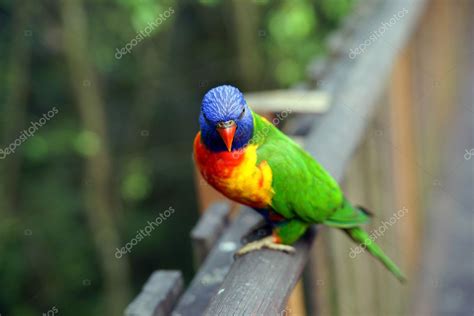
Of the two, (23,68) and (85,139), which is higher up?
(23,68)

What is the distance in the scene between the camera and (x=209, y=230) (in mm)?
1689

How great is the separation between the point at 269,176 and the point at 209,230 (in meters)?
0.26

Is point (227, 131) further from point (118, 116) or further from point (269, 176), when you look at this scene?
point (118, 116)

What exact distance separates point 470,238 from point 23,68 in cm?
336

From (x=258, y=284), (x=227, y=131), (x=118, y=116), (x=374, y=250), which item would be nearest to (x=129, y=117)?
(x=118, y=116)

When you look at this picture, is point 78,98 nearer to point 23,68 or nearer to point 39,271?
point 23,68

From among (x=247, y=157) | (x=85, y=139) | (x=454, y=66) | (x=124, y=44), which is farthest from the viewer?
(x=454, y=66)

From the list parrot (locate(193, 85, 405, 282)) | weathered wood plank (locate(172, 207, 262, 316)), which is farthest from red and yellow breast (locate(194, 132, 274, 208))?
weathered wood plank (locate(172, 207, 262, 316))

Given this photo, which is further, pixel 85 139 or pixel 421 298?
pixel 85 139

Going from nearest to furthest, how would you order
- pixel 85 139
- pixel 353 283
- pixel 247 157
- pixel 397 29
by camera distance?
pixel 247 157
pixel 353 283
pixel 397 29
pixel 85 139

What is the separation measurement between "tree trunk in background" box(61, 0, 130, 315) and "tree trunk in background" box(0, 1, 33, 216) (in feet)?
0.92

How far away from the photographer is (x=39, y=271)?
179 inches

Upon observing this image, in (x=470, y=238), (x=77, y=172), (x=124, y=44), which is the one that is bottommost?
(x=470, y=238)

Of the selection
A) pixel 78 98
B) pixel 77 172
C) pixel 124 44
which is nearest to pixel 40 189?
pixel 77 172
